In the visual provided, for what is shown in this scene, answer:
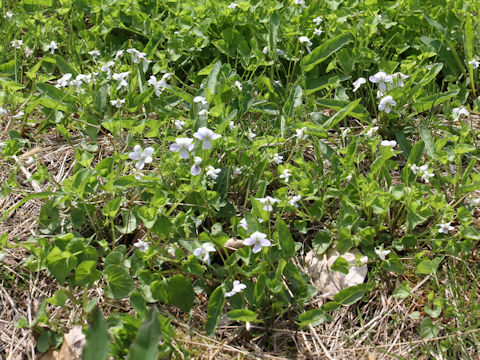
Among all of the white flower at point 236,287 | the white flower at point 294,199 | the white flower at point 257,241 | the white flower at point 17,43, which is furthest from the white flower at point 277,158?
the white flower at point 17,43

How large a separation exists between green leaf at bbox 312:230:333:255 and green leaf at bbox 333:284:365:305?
0.25 m

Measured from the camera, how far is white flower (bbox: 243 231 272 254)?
1.95 m

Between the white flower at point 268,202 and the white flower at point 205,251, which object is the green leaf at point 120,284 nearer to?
the white flower at point 205,251

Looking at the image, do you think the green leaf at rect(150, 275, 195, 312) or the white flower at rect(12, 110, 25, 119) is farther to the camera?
the white flower at rect(12, 110, 25, 119)

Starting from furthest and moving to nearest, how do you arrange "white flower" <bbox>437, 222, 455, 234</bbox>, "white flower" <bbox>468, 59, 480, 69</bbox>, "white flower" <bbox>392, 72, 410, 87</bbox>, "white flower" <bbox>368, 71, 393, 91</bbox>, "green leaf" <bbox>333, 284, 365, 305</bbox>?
1. "white flower" <bbox>468, 59, 480, 69</bbox>
2. "white flower" <bbox>392, 72, 410, 87</bbox>
3. "white flower" <bbox>368, 71, 393, 91</bbox>
4. "white flower" <bbox>437, 222, 455, 234</bbox>
5. "green leaf" <bbox>333, 284, 365, 305</bbox>

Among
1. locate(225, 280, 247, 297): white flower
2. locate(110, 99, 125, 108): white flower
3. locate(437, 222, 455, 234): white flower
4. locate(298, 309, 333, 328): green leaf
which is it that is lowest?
locate(298, 309, 333, 328): green leaf

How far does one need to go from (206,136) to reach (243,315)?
2.29 ft

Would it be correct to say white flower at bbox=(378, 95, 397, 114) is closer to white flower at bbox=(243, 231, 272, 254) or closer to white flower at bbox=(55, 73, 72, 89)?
white flower at bbox=(243, 231, 272, 254)

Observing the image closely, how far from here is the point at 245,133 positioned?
249cm

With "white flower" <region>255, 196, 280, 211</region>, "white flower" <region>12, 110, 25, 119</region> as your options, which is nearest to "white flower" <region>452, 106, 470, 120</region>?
"white flower" <region>255, 196, 280, 211</region>

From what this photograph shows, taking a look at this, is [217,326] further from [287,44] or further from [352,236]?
[287,44]

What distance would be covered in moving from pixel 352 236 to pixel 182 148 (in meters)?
0.74

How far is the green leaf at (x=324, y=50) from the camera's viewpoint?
283 cm

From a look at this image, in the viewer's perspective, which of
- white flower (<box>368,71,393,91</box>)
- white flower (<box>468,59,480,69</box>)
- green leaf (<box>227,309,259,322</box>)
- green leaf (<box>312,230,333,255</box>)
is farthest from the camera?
white flower (<box>468,59,480,69</box>)
